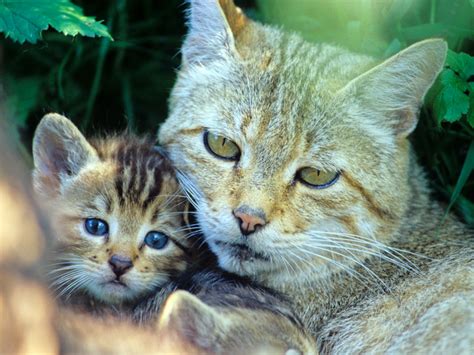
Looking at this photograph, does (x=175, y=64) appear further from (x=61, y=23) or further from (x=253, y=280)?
(x=253, y=280)

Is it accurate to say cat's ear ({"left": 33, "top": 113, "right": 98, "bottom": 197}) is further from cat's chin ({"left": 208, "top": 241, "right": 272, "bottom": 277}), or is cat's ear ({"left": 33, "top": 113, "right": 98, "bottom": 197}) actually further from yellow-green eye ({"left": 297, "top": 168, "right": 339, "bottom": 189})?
yellow-green eye ({"left": 297, "top": 168, "right": 339, "bottom": 189})

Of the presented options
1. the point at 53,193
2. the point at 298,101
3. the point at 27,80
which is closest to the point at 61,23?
the point at 53,193

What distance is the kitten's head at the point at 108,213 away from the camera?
361 cm

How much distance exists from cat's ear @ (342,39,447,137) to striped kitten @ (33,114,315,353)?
1038 millimetres

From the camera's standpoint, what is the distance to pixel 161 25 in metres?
5.68

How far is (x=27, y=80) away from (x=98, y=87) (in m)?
0.49

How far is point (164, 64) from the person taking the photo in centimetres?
573

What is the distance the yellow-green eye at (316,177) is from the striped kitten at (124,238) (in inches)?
22.6

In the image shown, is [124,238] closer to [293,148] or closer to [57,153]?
[57,153]

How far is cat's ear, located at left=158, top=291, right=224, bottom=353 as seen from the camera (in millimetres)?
3016

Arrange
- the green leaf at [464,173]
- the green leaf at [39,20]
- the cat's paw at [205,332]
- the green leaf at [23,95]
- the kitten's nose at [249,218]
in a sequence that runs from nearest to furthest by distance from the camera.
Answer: the cat's paw at [205,332] → the kitten's nose at [249,218] → the green leaf at [39,20] → the green leaf at [464,173] → the green leaf at [23,95]

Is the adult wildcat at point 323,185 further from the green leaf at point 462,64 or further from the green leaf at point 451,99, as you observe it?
the green leaf at point 462,64

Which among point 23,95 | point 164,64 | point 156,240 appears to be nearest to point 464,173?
point 156,240

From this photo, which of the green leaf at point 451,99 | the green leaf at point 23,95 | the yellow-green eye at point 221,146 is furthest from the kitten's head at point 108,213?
the green leaf at point 451,99
